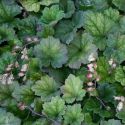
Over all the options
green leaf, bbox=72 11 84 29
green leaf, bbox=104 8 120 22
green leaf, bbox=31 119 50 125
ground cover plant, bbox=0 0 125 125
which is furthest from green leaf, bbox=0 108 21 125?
green leaf, bbox=104 8 120 22

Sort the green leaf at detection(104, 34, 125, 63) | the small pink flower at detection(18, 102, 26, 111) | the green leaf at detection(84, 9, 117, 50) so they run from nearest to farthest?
the small pink flower at detection(18, 102, 26, 111) < the green leaf at detection(104, 34, 125, 63) < the green leaf at detection(84, 9, 117, 50)

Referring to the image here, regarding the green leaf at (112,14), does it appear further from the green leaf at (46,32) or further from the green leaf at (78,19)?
the green leaf at (46,32)

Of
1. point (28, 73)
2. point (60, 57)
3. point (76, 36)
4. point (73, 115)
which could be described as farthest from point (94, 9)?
point (73, 115)

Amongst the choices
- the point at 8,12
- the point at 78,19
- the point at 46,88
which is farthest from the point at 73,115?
the point at 8,12

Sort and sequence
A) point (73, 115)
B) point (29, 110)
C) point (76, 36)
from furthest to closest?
point (76, 36) < point (29, 110) < point (73, 115)

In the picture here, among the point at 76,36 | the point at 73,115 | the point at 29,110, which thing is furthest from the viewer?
the point at 76,36

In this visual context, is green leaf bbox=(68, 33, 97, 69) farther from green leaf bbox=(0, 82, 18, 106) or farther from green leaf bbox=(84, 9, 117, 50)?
green leaf bbox=(0, 82, 18, 106)

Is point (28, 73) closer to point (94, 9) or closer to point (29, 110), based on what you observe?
point (29, 110)
